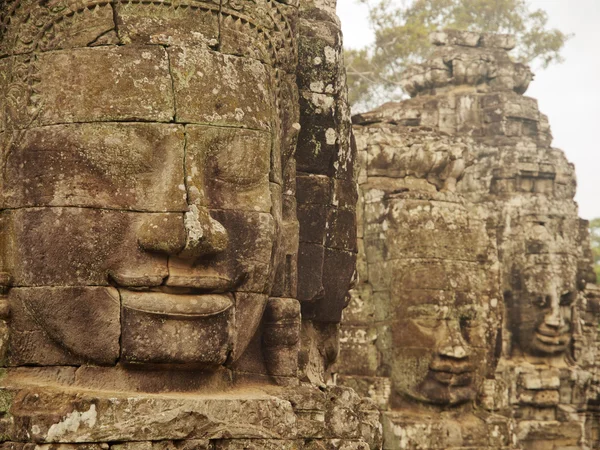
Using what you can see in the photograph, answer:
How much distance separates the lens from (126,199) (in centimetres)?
718

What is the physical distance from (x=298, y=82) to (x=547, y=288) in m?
11.6

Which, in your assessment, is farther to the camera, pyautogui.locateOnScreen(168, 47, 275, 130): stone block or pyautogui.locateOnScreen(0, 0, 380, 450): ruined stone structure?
A: pyautogui.locateOnScreen(168, 47, 275, 130): stone block

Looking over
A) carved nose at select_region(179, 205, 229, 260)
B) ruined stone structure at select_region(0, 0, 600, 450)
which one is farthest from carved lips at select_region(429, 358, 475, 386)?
carved nose at select_region(179, 205, 229, 260)

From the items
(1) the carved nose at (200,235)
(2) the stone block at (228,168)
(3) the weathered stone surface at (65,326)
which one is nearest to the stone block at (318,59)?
(2) the stone block at (228,168)

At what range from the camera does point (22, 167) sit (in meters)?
7.20

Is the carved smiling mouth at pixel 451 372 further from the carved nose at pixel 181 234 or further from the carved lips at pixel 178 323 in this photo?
the carved nose at pixel 181 234

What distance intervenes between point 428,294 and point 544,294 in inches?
211

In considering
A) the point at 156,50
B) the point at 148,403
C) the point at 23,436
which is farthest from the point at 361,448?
the point at 156,50

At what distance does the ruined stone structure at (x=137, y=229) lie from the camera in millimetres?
7031

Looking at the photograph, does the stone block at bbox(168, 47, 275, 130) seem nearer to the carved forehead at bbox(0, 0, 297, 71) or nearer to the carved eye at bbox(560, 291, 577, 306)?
the carved forehead at bbox(0, 0, 297, 71)

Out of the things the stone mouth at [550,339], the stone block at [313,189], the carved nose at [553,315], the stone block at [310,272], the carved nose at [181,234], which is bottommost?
the stone mouth at [550,339]

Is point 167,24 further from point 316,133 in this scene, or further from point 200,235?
point 316,133

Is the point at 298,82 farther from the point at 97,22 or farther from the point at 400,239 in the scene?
the point at 400,239

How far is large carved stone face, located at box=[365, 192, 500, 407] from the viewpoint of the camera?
14688 millimetres
